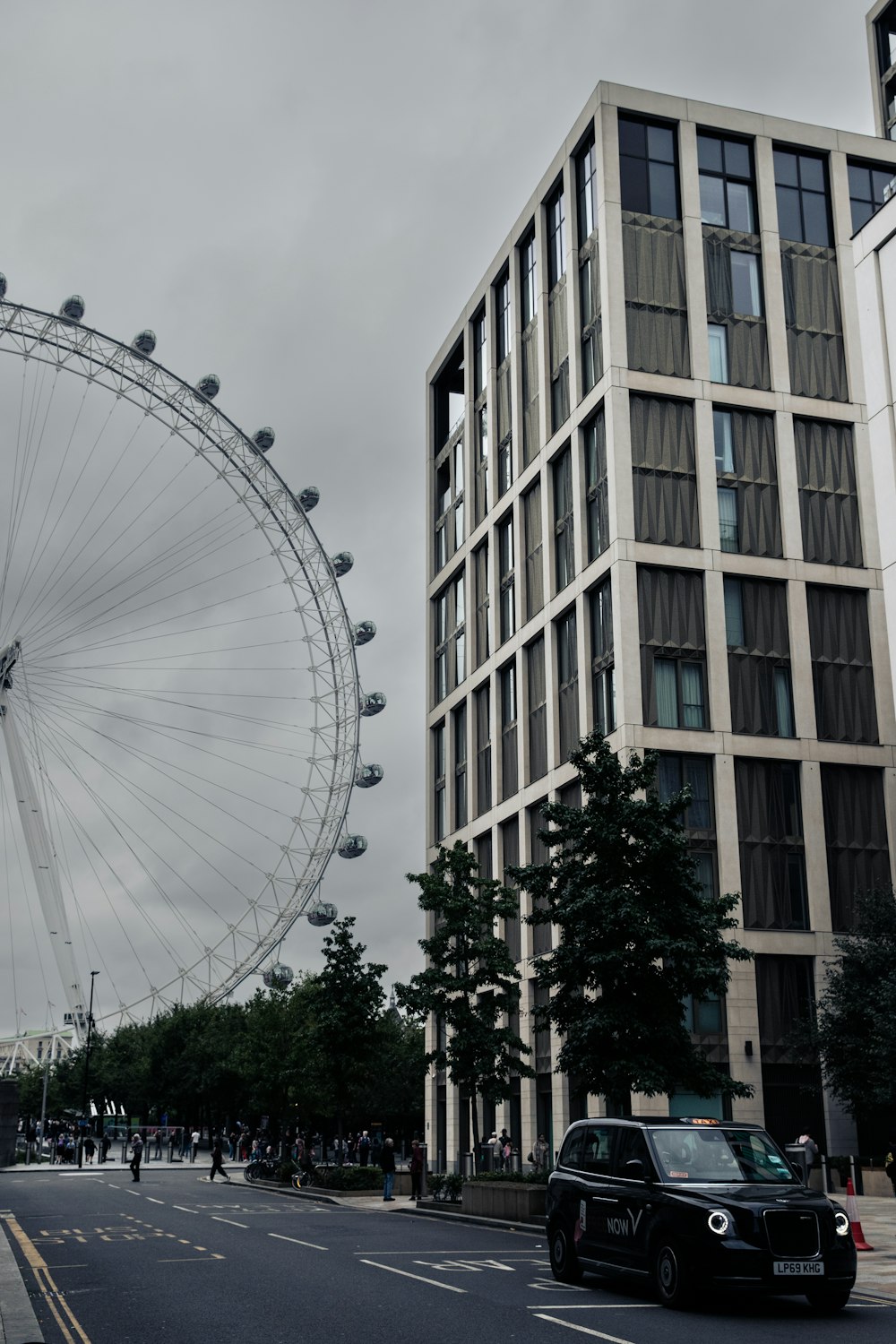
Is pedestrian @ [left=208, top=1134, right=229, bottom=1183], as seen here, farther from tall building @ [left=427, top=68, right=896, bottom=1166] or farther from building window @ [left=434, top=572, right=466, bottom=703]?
building window @ [left=434, top=572, right=466, bottom=703]

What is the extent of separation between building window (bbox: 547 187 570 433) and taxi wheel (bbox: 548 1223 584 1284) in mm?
41231

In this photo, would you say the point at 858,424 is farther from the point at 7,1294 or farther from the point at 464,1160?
the point at 7,1294

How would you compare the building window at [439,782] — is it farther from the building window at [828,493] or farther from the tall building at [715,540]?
the building window at [828,493]

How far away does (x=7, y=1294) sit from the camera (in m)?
14.9

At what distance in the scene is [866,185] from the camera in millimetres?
57344

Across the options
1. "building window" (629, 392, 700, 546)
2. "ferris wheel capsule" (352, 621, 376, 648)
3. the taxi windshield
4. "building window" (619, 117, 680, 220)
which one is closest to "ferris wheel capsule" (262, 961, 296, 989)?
"ferris wheel capsule" (352, 621, 376, 648)

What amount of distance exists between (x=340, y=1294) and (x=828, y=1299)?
18.7ft

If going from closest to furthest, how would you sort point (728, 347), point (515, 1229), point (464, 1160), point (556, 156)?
1. point (515, 1229)
2. point (464, 1160)
3. point (728, 347)
4. point (556, 156)

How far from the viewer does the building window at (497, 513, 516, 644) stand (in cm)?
6169

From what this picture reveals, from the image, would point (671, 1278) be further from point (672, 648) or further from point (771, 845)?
point (672, 648)

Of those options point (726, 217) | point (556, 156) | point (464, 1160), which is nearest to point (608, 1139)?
point (464, 1160)

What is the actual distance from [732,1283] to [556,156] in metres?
51.6

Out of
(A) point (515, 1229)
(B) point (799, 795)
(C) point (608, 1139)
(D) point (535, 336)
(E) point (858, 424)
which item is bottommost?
(A) point (515, 1229)

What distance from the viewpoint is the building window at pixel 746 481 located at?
51.1m
